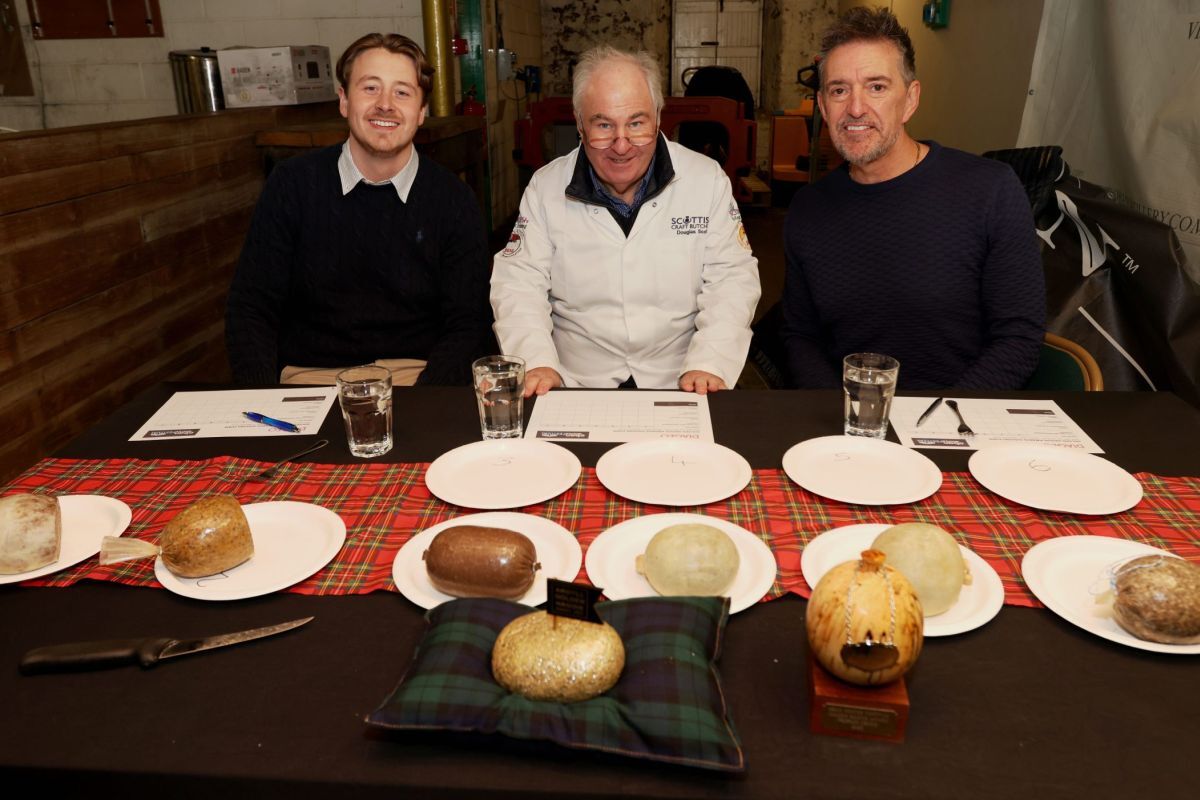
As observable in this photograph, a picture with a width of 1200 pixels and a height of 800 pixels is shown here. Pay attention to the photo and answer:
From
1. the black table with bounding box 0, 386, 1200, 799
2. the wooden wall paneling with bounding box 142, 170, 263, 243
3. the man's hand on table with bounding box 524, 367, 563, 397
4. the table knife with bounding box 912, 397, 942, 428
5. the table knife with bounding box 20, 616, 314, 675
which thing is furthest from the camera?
the wooden wall paneling with bounding box 142, 170, 263, 243

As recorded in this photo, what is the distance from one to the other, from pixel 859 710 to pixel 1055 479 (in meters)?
0.62

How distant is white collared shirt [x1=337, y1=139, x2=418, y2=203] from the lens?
211cm

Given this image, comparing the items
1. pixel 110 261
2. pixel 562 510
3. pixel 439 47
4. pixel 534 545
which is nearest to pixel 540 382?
pixel 562 510

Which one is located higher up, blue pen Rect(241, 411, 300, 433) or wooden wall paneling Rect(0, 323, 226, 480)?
blue pen Rect(241, 411, 300, 433)

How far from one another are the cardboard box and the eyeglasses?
7.48 ft

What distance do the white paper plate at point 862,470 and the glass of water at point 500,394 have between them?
42 cm

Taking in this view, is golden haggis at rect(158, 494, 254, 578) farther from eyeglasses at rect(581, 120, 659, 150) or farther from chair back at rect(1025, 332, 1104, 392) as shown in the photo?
chair back at rect(1025, 332, 1104, 392)

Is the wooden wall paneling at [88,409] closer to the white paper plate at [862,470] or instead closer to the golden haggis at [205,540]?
the golden haggis at [205,540]

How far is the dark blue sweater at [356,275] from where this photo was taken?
2107mm

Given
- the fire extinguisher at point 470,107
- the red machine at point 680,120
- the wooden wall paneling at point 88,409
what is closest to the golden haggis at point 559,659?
the wooden wall paneling at point 88,409

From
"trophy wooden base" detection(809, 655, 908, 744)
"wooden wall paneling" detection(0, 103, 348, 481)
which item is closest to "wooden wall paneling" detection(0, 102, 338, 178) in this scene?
"wooden wall paneling" detection(0, 103, 348, 481)

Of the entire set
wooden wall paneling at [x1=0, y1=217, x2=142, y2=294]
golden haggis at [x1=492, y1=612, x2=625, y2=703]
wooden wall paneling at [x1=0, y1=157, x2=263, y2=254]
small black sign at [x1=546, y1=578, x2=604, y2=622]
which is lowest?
golden haggis at [x1=492, y1=612, x2=625, y2=703]

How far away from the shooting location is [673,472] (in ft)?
4.02

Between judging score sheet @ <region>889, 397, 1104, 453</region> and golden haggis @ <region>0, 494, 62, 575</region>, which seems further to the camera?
judging score sheet @ <region>889, 397, 1104, 453</region>
